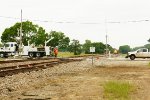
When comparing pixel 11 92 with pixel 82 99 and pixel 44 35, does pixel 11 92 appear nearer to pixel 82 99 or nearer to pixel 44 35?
pixel 82 99

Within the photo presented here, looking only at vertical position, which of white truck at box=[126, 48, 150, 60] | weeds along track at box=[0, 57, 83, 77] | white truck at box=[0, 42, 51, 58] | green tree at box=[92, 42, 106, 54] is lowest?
weeds along track at box=[0, 57, 83, 77]

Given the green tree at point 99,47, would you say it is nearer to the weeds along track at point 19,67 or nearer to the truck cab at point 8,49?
the truck cab at point 8,49

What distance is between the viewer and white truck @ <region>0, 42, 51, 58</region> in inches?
2478

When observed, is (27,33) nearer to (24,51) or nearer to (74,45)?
(74,45)

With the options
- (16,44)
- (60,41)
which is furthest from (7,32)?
(16,44)

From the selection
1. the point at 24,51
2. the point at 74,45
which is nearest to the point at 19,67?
the point at 24,51

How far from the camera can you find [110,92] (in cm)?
1291

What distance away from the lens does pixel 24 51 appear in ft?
207

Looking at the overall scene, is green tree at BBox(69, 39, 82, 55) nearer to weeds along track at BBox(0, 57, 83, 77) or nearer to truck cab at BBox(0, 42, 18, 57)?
truck cab at BBox(0, 42, 18, 57)

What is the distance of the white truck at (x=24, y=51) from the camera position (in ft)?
206

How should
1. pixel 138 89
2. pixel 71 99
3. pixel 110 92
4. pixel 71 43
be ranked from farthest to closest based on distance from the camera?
pixel 71 43, pixel 138 89, pixel 110 92, pixel 71 99

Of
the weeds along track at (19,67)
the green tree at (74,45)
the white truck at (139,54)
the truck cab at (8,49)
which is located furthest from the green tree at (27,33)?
the weeds along track at (19,67)

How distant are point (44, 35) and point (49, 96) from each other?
361 feet

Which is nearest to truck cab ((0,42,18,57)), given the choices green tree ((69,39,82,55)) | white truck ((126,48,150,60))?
white truck ((126,48,150,60))
